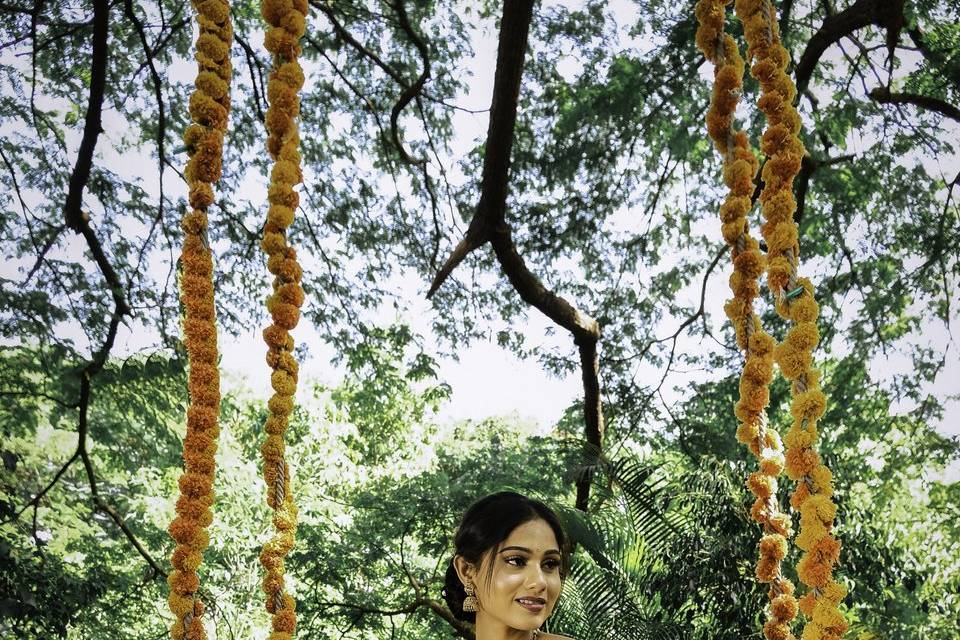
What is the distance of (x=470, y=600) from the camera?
206 cm

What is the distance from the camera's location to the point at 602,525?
4.53m

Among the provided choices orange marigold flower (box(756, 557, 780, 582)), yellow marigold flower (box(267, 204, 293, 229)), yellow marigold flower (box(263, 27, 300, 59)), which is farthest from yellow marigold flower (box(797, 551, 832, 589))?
yellow marigold flower (box(263, 27, 300, 59))

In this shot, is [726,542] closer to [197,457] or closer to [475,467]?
[197,457]

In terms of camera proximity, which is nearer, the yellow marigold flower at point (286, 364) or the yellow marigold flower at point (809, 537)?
the yellow marigold flower at point (809, 537)

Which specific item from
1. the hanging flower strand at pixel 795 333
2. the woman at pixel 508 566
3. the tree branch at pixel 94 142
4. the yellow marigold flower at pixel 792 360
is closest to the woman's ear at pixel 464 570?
the woman at pixel 508 566

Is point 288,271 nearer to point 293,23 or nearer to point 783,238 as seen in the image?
point 293,23

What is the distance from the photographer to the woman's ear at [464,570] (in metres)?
2.07

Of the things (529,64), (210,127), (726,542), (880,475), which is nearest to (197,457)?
(210,127)

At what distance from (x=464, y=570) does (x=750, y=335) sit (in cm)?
86

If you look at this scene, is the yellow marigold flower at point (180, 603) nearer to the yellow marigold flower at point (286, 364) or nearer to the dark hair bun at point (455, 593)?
the yellow marigold flower at point (286, 364)

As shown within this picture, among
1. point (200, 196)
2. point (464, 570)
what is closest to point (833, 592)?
point (464, 570)

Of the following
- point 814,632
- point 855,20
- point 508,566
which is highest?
point 855,20

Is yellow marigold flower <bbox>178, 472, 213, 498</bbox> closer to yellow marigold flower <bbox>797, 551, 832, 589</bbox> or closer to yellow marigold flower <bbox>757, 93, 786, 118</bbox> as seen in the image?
yellow marigold flower <bbox>797, 551, 832, 589</bbox>

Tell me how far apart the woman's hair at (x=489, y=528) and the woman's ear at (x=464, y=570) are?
1cm
